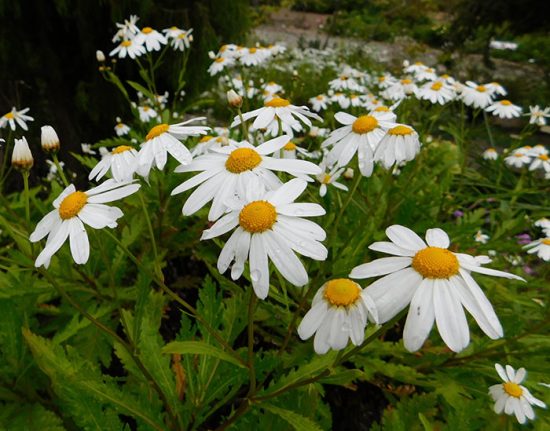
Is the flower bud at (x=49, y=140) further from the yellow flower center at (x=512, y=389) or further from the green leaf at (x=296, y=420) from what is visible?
the yellow flower center at (x=512, y=389)

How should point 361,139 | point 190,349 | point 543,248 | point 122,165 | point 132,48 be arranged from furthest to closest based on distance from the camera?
point 132,48 < point 543,248 < point 361,139 < point 122,165 < point 190,349

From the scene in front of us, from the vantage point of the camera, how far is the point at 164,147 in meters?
0.84

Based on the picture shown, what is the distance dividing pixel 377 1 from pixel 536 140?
7.98m

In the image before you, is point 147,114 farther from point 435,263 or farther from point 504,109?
point 435,263

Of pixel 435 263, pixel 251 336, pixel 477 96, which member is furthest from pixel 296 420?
pixel 477 96

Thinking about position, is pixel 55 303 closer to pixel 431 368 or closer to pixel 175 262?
pixel 175 262

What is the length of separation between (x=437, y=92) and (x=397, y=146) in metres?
1.58

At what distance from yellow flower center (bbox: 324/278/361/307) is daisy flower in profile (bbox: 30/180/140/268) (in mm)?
338

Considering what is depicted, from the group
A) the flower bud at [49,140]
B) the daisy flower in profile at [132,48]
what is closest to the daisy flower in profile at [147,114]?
the daisy flower in profile at [132,48]

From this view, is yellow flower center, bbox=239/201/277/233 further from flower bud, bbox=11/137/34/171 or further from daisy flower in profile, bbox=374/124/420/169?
flower bud, bbox=11/137/34/171

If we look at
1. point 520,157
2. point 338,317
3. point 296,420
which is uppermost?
point 338,317

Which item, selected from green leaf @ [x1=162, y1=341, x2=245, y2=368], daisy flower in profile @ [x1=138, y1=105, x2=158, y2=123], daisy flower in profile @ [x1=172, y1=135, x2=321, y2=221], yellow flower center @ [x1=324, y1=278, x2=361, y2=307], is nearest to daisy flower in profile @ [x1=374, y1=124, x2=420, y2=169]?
daisy flower in profile @ [x1=172, y1=135, x2=321, y2=221]

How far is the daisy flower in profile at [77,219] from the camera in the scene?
715 mm

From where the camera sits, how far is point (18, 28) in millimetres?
2928
